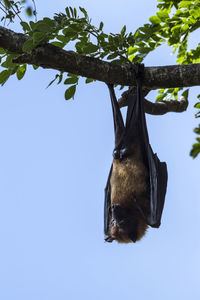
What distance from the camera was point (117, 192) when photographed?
7969mm

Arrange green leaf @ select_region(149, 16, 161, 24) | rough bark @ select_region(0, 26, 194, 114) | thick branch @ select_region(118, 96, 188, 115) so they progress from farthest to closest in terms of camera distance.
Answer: thick branch @ select_region(118, 96, 188, 115) → green leaf @ select_region(149, 16, 161, 24) → rough bark @ select_region(0, 26, 194, 114)

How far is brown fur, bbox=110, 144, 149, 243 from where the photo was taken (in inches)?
302

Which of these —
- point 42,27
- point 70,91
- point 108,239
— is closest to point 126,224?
point 108,239

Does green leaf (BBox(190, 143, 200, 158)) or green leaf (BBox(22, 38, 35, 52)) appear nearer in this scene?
green leaf (BBox(190, 143, 200, 158))

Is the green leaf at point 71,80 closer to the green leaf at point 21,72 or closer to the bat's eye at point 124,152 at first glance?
the green leaf at point 21,72

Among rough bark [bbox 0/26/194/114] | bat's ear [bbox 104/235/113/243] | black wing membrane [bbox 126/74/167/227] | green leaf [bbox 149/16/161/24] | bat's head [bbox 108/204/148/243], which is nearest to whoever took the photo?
rough bark [bbox 0/26/194/114]

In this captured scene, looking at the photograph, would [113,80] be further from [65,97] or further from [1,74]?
[1,74]

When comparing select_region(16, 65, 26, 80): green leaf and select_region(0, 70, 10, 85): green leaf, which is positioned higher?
select_region(16, 65, 26, 80): green leaf

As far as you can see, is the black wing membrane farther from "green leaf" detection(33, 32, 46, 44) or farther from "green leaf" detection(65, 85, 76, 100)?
"green leaf" detection(33, 32, 46, 44)

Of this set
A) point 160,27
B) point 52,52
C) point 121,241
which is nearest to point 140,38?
point 160,27

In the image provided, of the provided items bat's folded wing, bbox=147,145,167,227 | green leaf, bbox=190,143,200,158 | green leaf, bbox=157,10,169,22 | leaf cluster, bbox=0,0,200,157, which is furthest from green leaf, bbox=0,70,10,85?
green leaf, bbox=190,143,200,158

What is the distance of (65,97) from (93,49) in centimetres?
89

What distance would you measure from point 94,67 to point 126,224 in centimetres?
371

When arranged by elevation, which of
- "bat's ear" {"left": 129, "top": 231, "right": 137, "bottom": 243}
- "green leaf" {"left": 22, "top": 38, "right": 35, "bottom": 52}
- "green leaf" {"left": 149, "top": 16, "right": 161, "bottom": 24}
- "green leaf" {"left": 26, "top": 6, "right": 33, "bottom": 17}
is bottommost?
"bat's ear" {"left": 129, "top": 231, "right": 137, "bottom": 243}
